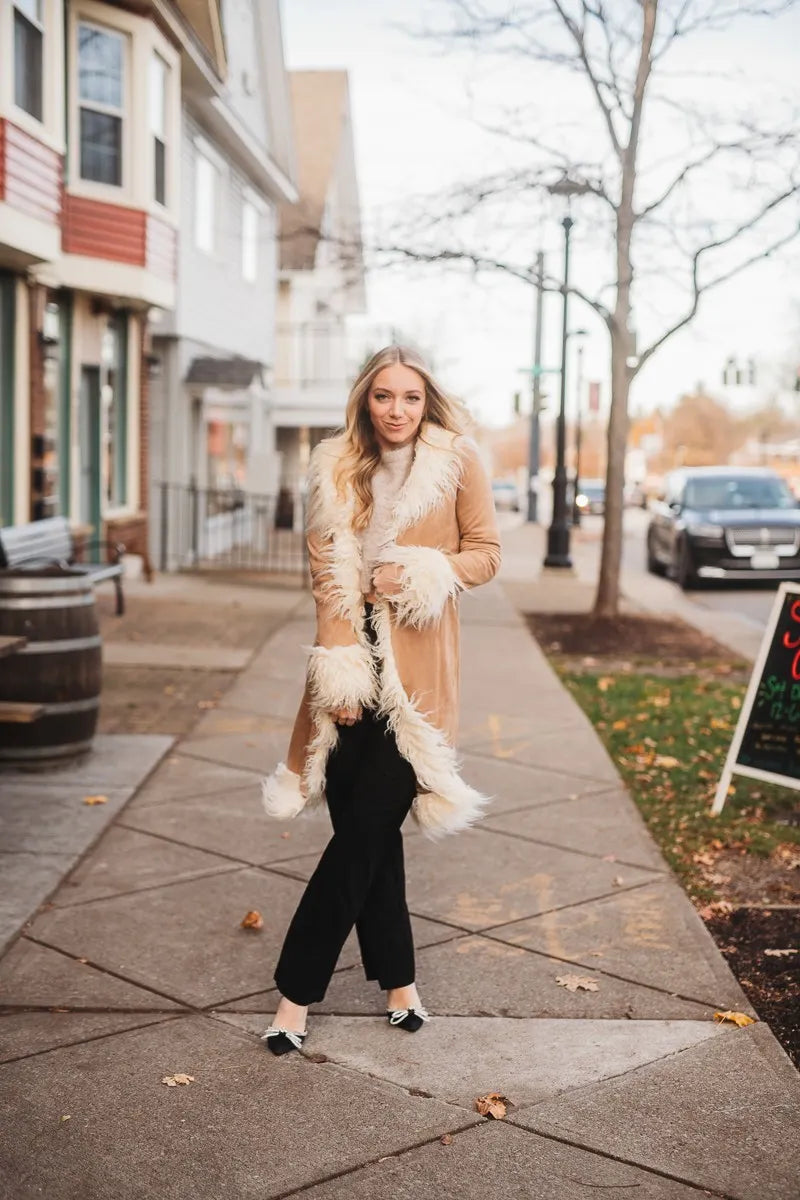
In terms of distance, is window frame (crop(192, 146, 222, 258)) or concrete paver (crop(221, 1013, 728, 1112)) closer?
concrete paver (crop(221, 1013, 728, 1112))

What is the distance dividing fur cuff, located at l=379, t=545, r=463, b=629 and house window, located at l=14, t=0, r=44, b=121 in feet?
30.8

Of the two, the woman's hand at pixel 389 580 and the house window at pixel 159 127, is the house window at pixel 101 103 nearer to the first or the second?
the house window at pixel 159 127

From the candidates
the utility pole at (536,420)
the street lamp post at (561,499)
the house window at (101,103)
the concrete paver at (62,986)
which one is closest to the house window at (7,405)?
the house window at (101,103)

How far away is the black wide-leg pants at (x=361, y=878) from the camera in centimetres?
388

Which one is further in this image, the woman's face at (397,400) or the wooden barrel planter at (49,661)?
the wooden barrel planter at (49,661)

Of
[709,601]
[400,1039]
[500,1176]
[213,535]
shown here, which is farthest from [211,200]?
[500,1176]

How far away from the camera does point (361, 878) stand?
3881 mm

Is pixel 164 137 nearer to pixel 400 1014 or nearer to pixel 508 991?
pixel 508 991

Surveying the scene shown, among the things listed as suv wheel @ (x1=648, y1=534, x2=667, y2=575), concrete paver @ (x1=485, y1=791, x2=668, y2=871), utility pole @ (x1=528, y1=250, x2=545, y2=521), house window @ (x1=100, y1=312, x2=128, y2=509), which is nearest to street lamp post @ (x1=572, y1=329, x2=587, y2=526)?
utility pole @ (x1=528, y1=250, x2=545, y2=521)

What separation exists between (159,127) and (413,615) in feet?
44.1

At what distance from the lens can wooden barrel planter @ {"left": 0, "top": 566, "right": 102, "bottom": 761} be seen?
6.69 meters

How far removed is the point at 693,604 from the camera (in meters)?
17.8

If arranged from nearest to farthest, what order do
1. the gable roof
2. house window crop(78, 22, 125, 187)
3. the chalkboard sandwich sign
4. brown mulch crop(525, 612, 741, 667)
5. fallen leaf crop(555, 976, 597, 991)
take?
fallen leaf crop(555, 976, 597, 991) < the chalkboard sandwich sign < brown mulch crop(525, 612, 741, 667) < house window crop(78, 22, 125, 187) < the gable roof

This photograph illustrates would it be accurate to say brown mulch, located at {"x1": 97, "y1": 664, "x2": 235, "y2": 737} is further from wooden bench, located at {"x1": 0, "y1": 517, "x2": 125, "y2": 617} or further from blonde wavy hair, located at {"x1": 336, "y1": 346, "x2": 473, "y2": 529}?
blonde wavy hair, located at {"x1": 336, "y1": 346, "x2": 473, "y2": 529}
